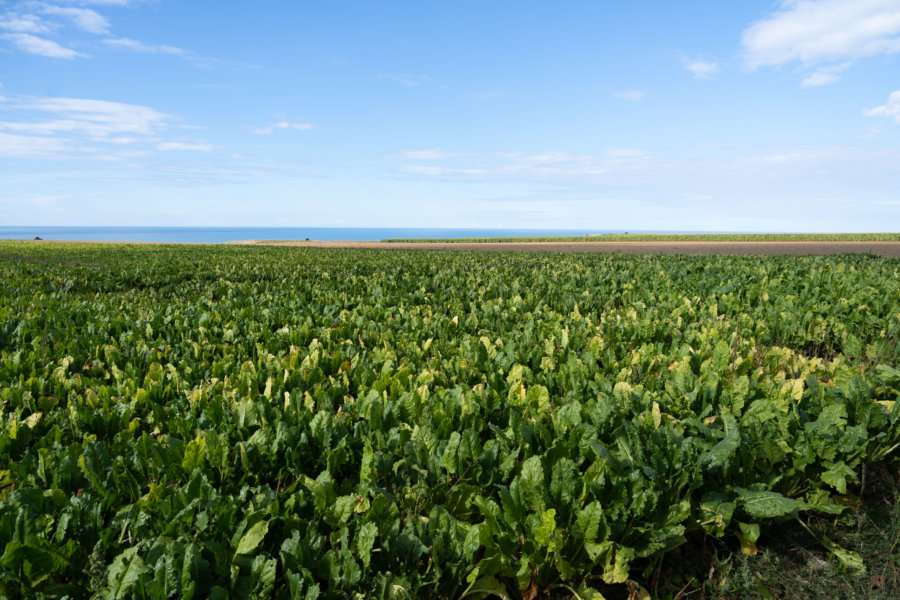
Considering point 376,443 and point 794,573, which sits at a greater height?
point 376,443

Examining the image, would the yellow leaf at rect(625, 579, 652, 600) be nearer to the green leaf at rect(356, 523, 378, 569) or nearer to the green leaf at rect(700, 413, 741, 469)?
the green leaf at rect(700, 413, 741, 469)

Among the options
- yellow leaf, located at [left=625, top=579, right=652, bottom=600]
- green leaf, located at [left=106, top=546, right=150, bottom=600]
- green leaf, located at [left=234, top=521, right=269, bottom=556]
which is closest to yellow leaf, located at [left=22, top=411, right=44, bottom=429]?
green leaf, located at [left=106, top=546, right=150, bottom=600]

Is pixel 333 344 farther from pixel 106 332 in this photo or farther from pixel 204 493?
pixel 204 493

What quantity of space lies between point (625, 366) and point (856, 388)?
64.0 inches

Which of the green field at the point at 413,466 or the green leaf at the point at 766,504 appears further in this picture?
the green leaf at the point at 766,504

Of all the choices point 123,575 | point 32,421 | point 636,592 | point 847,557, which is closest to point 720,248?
point 847,557

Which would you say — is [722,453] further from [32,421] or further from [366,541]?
[32,421]

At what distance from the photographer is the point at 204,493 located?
2379 millimetres

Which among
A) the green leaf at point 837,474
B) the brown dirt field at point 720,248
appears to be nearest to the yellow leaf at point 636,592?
the green leaf at point 837,474

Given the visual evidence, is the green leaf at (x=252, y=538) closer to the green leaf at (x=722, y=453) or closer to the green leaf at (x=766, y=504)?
the green leaf at (x=722, y=453)

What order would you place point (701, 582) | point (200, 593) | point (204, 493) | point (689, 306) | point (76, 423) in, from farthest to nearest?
point (689, 306)
point (76, 423)
point (701, 582)
point (204, 493)
point (200, 593)

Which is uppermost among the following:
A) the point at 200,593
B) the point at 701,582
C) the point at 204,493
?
the point at 204,493

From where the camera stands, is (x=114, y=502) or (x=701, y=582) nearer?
(x=114, y=502)

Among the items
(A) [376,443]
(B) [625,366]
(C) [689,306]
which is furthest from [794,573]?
(C) [689,306]
